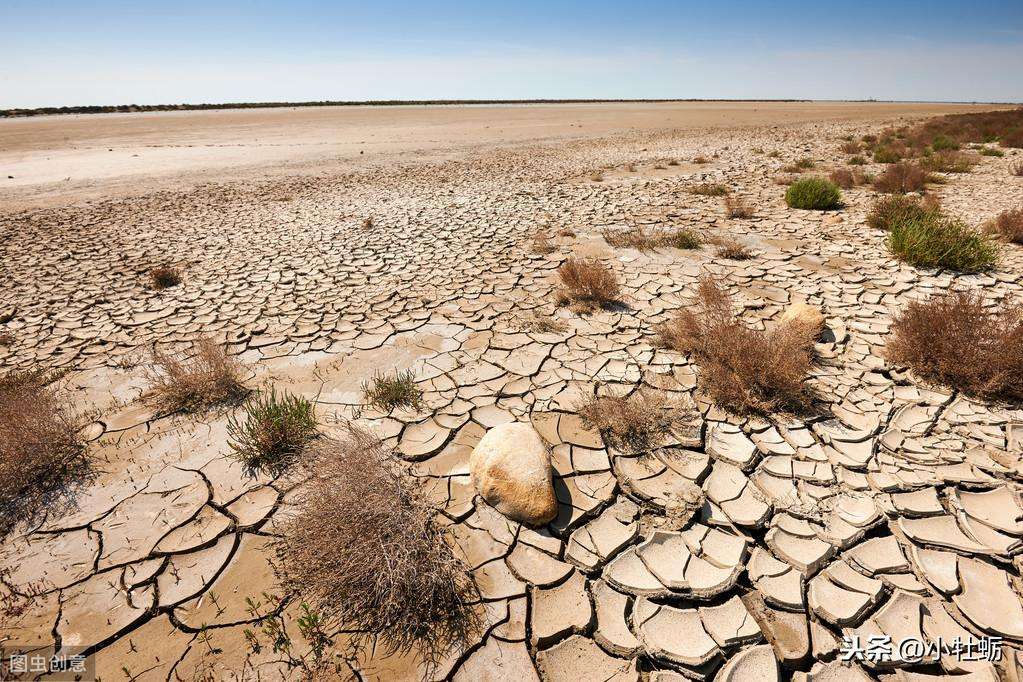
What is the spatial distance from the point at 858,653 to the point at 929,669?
23cm

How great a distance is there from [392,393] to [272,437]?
80 cm

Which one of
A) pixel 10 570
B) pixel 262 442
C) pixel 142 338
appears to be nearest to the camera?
pixel 10 570

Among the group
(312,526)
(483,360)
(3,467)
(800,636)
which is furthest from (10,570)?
(800,636)

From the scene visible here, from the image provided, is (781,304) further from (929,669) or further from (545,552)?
(545,552)

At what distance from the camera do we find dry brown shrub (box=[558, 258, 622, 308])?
4625 millimetres

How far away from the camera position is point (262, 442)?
2748 millimetres

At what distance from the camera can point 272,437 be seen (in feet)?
9.10

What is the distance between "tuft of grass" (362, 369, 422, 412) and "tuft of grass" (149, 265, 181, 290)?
3900mm

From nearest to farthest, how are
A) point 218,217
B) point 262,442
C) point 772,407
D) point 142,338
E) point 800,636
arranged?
point 800,636
point 262,442
point 772,407
point 142,338
point 218,217

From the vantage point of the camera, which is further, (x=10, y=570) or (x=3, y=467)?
(x=3, y=467)

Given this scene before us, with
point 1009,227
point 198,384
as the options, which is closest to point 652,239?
point 1009,227

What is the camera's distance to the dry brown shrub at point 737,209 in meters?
7.47

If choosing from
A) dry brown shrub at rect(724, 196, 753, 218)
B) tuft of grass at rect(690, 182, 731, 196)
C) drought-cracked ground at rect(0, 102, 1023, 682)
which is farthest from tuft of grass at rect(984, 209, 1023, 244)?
tuft of grass at rect(690, 182, 731, 196)

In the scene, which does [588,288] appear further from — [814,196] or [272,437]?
[814,196]
